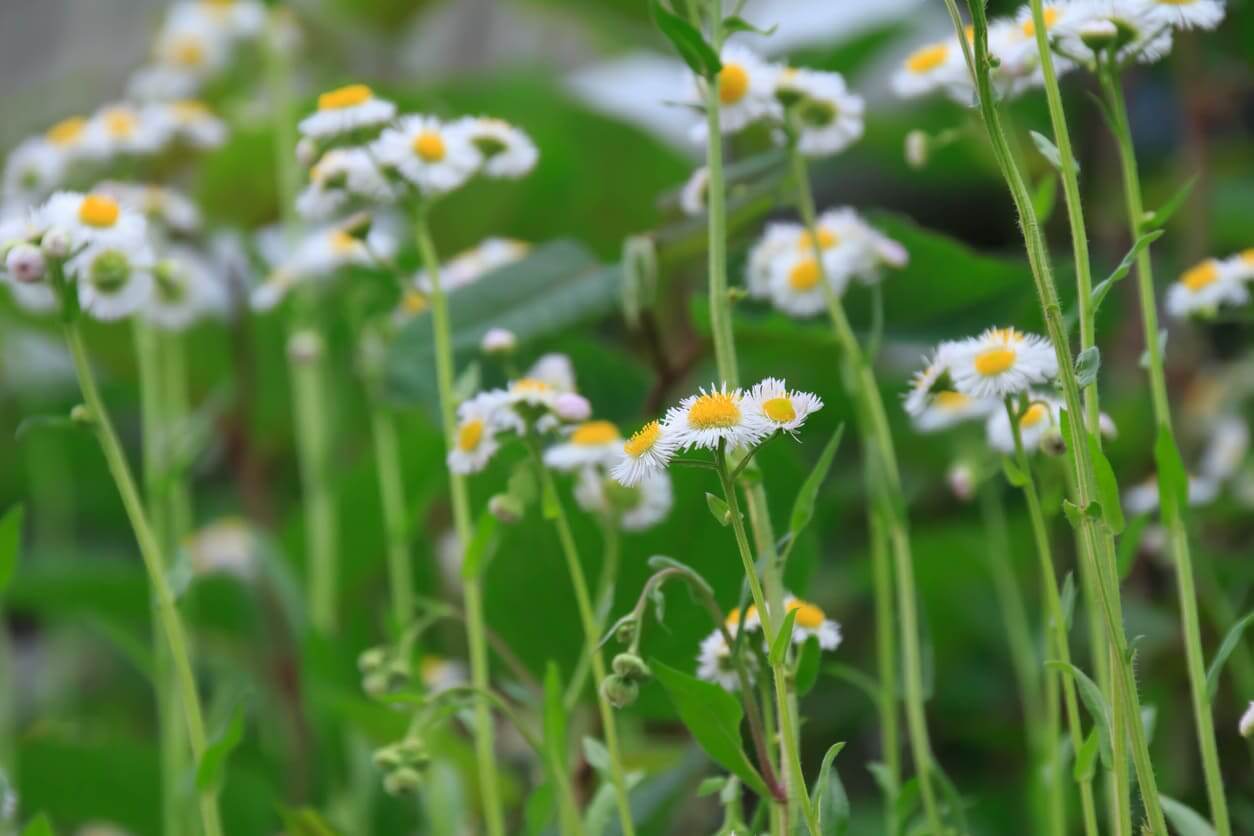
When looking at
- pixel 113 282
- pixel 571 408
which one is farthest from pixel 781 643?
pixel 113 282

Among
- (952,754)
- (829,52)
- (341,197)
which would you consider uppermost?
(829,52)

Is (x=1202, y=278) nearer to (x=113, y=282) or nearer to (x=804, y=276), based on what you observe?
(x=804, y=276)

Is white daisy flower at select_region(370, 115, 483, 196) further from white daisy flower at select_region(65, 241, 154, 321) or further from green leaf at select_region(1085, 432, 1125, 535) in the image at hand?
green leaf at select_region(1085, 432, 1125, 535)

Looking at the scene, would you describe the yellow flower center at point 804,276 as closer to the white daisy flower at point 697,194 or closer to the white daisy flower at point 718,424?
the white daisy flower at point 697,194

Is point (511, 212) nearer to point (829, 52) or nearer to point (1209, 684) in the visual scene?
point (829, 52)

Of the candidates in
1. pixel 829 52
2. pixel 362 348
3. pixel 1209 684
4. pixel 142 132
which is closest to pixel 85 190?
pixel 142 132

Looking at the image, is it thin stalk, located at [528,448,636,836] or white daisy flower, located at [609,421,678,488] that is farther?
thin stalk, located at [528,448,636,836]

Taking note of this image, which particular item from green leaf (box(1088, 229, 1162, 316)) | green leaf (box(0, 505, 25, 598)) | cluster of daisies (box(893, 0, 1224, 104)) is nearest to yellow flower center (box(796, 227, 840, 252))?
cluster of daisies (box(893, 0, 1224, 104))
